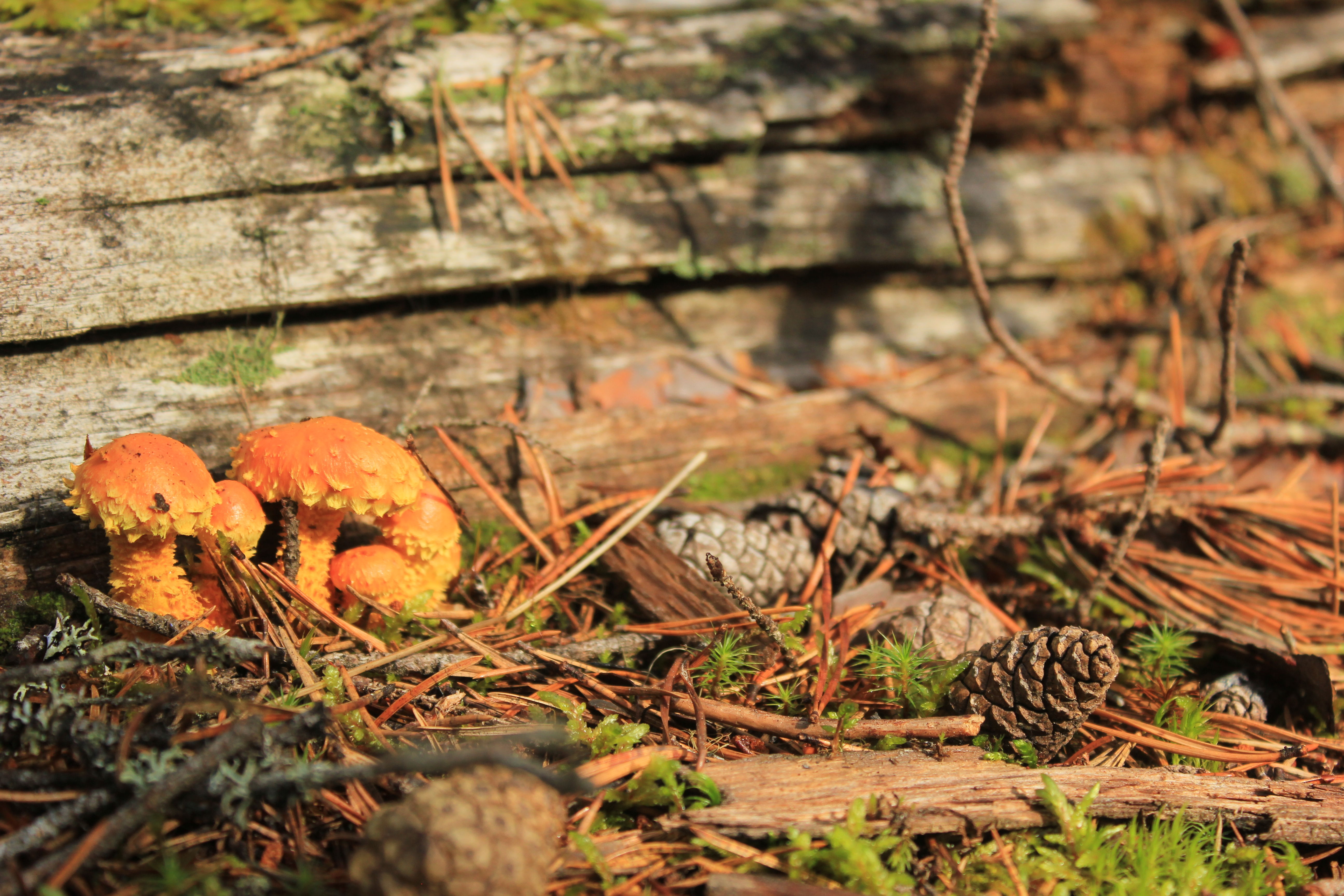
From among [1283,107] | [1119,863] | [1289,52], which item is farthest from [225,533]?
[1289,52]

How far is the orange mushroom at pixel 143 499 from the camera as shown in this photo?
79.4 inches

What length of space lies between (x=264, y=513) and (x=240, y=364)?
2.45ft

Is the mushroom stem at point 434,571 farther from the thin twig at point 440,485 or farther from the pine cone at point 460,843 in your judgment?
the pine cone at point 460,843

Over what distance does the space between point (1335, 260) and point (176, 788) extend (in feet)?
19.3

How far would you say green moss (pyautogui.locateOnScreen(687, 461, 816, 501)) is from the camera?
126 inches

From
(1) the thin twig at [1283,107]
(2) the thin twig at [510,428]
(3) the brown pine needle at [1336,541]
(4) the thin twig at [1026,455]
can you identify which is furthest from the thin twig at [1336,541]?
(2) the thin twig at [510,428]

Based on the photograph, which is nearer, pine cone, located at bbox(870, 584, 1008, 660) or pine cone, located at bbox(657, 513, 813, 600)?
pine cone, located at bbox(870, 584, 1008, 660)

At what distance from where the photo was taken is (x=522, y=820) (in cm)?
167

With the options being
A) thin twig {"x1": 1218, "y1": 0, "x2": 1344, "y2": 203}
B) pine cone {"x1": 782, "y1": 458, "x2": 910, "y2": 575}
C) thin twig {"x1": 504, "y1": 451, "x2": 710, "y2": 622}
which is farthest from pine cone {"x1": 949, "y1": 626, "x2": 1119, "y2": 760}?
thin twig {"x1": 1218, "y1": 0, "x2": 1344, "y2": 203}

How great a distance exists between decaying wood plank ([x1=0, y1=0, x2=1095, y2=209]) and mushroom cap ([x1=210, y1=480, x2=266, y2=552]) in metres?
1.26

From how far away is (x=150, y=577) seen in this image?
226 cm

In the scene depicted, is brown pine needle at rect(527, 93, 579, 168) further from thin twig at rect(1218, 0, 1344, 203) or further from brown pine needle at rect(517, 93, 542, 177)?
thin twig at rect(1218, 0, 1344, 203)

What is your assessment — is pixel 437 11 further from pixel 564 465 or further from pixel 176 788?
pixel 176 788

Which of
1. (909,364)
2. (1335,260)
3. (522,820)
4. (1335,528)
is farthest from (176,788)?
(1335,260)
